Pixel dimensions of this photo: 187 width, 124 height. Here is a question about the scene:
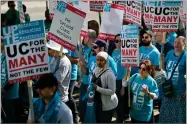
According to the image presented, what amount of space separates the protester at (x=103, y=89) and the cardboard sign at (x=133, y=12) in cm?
224

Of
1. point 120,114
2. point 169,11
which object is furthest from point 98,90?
point 169,11

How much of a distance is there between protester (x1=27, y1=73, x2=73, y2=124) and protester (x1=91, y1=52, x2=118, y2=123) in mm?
2191

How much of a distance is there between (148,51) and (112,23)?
3.36 feet

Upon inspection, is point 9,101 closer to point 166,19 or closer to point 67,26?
point 67,26

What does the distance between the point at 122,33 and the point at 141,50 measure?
0.57 m

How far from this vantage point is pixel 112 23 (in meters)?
10.0

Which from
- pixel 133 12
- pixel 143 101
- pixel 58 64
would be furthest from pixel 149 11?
pixel 143 101

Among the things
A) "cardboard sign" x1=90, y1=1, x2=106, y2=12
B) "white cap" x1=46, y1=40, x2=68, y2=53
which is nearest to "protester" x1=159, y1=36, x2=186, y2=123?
"white cap" x1=46, y1=40, x2=68, y2=53

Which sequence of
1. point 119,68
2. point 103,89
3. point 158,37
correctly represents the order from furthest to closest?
point 158,37
point 119,68
point 103,89

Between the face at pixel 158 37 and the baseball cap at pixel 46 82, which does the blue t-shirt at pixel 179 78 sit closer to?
the face at pixel 158 37

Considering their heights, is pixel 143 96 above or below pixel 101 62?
below

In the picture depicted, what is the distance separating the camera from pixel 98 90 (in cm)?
795

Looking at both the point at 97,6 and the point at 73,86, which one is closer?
the point at 73,86

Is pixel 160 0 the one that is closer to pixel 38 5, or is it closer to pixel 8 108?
pixel 8 108
